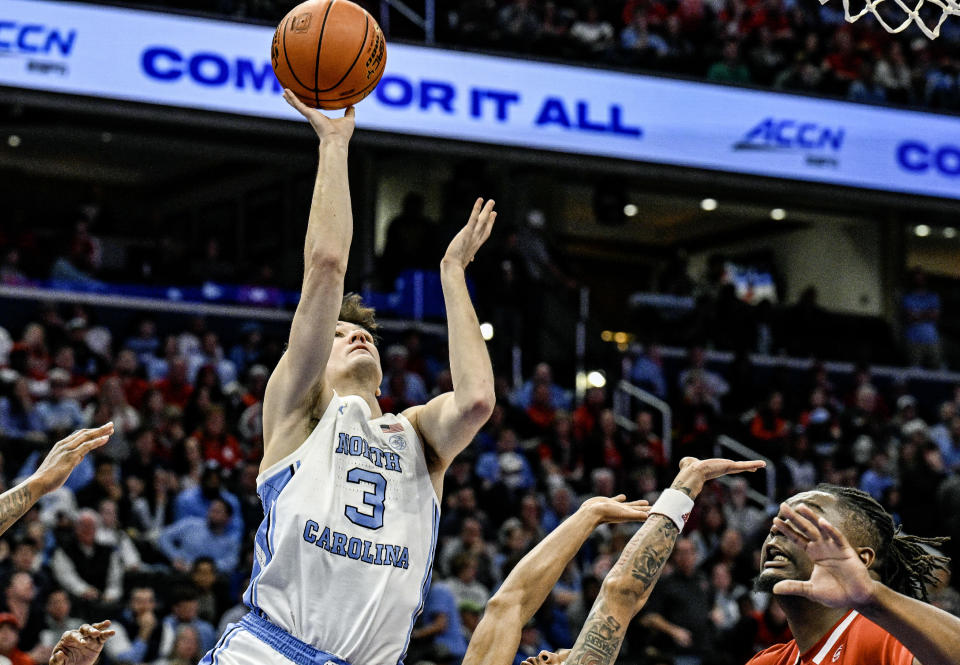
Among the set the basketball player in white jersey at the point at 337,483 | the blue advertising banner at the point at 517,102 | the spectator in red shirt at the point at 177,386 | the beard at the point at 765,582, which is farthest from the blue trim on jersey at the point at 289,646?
the blue advertising banner at the point at 517,102

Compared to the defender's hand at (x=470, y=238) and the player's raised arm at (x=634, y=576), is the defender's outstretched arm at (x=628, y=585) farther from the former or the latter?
the defender's hand at (x=470, y=238)

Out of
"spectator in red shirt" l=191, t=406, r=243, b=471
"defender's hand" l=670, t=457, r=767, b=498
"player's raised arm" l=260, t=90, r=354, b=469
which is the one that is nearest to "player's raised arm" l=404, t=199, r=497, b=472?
"player's raised arm" l=260, t=90, r=354, b=469

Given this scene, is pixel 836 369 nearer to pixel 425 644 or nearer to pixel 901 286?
pixel 901 286

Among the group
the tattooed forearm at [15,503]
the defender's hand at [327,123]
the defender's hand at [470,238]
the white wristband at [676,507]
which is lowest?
the tattooed forearm at [15,503]

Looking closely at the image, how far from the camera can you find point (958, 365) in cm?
2053

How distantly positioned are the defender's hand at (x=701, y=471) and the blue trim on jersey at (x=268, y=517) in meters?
1.14

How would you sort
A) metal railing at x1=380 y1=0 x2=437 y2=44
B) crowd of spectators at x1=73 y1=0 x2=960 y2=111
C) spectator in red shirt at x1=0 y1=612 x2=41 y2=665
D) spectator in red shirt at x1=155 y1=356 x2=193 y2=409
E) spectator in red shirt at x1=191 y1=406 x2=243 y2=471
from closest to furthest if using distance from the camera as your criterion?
1. spectator in red shirt at x1=0 y1=612 x2=41 y2=665
2. spectator in red shirt at x1=191 y1=406 x2=243 y2=471
3. spectator in red shirt at x1=155 y1=356 x2=193 y2=409
4. metal railing at x1=380 y1=0 x2=437 y2=44
5. crowd of spectators at x1=73 y1=0 x2=960 y2=111

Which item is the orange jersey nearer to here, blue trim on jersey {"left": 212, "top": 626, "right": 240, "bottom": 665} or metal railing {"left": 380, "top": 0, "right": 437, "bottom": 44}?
blue trim on jersey {"left": 212, "top": 626, "right": 240, "bottom": 665}

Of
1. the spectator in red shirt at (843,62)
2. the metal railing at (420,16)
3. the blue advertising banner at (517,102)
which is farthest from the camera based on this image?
the spectator in red shirt at (843,62)

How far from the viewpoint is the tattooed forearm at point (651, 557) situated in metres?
3.50

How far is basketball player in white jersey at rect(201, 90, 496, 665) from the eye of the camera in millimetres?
3738

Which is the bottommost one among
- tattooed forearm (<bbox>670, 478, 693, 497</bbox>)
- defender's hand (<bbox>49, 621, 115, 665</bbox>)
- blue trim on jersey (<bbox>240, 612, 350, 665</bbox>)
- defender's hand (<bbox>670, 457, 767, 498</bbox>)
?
defender's hand (<bbox>49, 621, 115, 665</bbox>)

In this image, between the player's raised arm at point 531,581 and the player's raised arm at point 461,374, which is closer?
the player's raised arm at point 461,374

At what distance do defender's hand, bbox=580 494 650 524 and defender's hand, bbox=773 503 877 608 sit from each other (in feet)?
3.90
